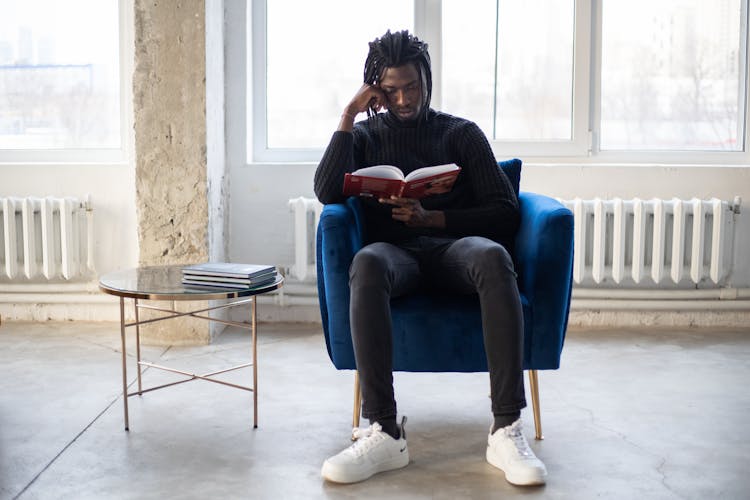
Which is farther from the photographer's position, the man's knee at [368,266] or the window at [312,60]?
the window at [312,60]

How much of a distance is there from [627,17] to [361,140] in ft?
5.85

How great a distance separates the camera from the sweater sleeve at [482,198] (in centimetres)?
239

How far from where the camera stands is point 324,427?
2.39 meters

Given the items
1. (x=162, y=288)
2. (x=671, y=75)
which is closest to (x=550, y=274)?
(x=162, y=288)

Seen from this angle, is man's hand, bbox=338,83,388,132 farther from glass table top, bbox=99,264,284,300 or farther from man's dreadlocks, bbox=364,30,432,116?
glass table top, bbox=99,264,284,300

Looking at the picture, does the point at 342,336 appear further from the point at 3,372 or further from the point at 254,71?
the point at 254,71

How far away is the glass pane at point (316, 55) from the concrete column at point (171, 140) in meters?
0.56

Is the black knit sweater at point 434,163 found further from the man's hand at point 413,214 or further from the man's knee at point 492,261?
the man's knee at point 492,261

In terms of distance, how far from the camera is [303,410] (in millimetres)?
2543

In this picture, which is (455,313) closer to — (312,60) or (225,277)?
(225,277)

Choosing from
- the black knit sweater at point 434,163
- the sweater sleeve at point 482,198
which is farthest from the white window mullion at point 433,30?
the sweater sleeve at point 482,198

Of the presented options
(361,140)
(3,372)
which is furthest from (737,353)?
(3,372)

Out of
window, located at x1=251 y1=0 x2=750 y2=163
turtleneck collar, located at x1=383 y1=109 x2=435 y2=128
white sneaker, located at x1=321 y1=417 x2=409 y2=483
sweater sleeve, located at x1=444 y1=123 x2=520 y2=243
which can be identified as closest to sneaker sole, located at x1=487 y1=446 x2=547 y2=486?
white sneaker, located at x1=321 y1=417 x2=409 y2=483

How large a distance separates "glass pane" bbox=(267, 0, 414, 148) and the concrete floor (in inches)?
41.8
